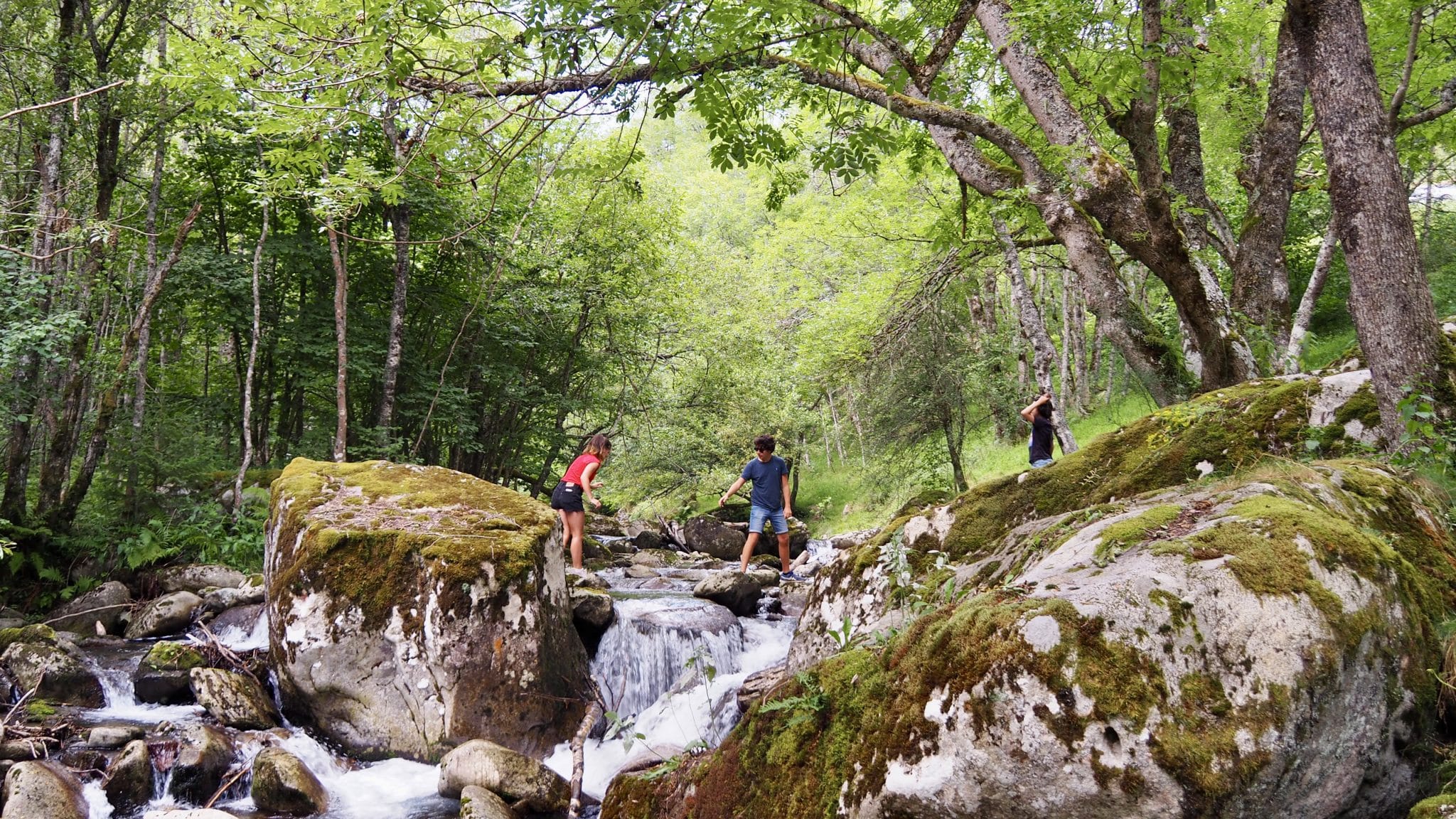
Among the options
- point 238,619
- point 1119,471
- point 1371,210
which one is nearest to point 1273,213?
point 1371,210

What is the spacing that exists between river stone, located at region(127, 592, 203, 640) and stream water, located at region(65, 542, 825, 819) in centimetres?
35

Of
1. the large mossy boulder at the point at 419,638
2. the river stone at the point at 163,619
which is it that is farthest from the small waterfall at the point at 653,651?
the river stone at the point at 163,619

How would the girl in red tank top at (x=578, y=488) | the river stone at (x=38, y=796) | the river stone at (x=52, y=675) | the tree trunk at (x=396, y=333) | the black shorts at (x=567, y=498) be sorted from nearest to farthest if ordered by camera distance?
the river stone at (x=38, y=796) → the river stone at (x=52, y=675) → the girl in red tank top at (x=578, y=488) → the black shorts at (x=567, y=498) → the tree trunk at (x=396, y=333)

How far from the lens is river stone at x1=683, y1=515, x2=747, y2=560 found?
20.4 meters

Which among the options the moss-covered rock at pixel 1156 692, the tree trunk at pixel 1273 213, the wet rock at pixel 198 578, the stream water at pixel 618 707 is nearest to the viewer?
the moss-covered rock at pixel 1156 692

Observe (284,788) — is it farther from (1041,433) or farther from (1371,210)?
(1041,433)

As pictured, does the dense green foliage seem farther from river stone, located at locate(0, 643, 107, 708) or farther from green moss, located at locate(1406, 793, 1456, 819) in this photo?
green moss, located at locate(1406, 793, 1456, 819)

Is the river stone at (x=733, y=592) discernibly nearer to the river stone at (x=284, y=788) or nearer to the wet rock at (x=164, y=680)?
the river stone at (x=284, y=788)

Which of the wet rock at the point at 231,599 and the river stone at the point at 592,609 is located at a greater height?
the river stone at the point at 592,609

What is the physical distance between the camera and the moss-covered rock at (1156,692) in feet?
7.40

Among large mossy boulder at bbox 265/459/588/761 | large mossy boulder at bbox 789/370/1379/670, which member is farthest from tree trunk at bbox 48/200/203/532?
large mossy boulder at bbox 789/370/1379/670

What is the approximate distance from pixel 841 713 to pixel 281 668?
6194mm

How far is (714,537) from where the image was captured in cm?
2075

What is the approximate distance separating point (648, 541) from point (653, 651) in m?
11.8
